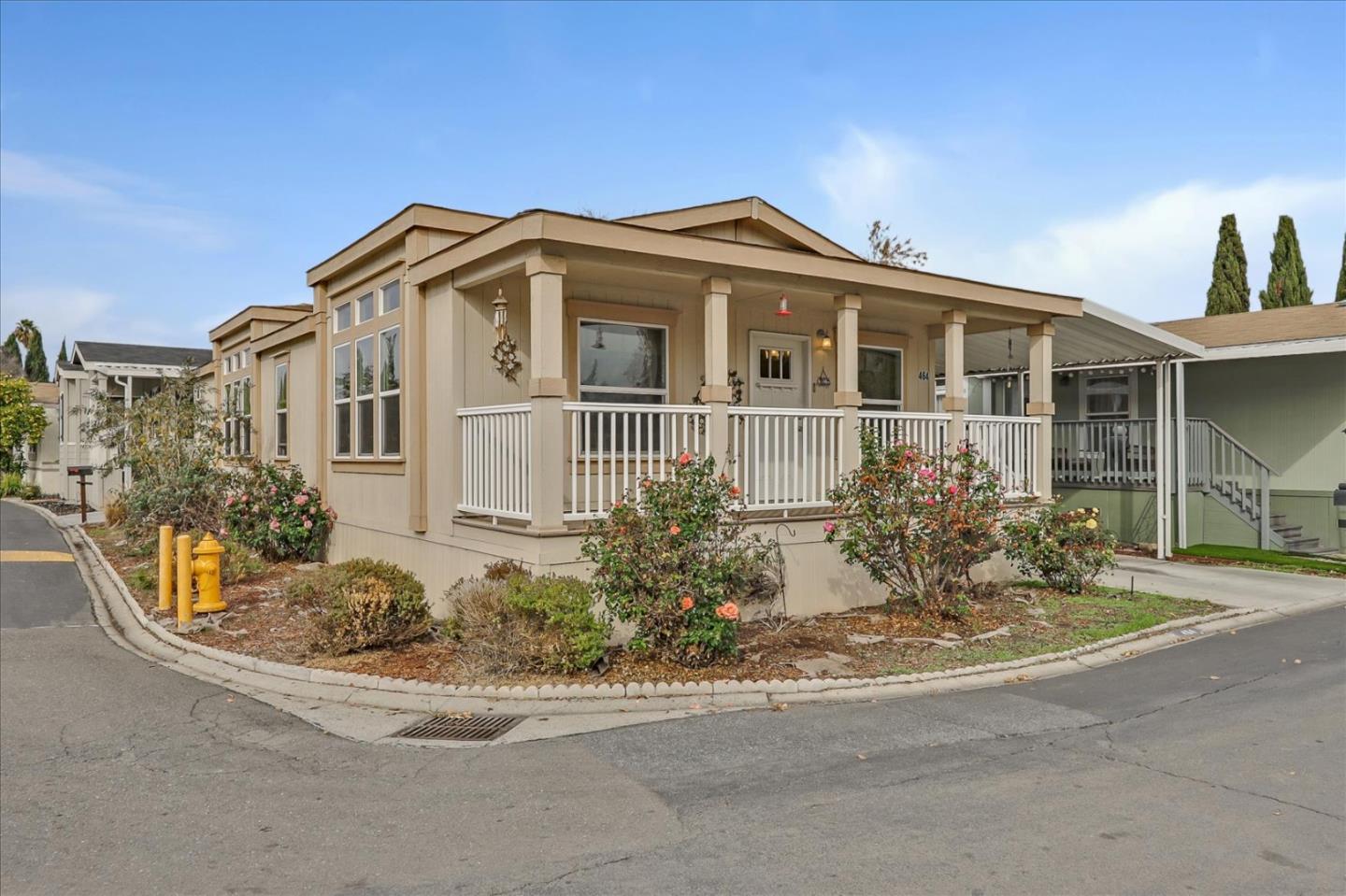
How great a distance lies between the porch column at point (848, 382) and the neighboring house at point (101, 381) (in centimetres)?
1944

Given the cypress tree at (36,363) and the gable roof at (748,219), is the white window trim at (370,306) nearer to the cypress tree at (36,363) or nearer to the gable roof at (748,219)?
the gable roof at (748,219)

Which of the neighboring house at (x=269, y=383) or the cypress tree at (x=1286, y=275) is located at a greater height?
the cypress tree at (x=1286, y=275)

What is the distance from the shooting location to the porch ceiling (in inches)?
484

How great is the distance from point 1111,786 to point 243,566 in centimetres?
1047

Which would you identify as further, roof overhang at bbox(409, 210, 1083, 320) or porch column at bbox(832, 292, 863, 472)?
porch column at bbox(832, 292, 863, 472)

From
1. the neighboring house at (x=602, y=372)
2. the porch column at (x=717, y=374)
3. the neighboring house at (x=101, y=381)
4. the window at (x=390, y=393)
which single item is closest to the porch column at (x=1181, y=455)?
the neighboring house at (x=602, y=372)

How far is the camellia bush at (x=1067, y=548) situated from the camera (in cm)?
1013

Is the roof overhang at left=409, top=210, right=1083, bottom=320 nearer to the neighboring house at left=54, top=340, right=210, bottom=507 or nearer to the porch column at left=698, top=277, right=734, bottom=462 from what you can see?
the porch column at left=698, top=277, right=734, bottom=462

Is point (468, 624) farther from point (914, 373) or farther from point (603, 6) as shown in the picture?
point (603, 6)

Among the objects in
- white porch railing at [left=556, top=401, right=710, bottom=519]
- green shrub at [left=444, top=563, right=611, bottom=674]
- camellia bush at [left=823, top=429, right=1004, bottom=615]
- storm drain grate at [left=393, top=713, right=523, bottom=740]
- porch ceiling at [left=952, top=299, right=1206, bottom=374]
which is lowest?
storm drain grate at [left=393, top=713, right=523, bottom=740]

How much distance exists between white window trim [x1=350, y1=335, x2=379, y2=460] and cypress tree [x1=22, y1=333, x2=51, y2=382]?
63.2 meters

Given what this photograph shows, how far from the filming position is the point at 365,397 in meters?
11.1

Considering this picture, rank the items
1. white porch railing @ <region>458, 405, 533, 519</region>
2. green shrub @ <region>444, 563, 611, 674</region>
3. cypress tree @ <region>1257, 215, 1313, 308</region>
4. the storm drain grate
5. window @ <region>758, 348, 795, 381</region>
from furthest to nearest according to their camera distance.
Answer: cypress tree @ <region>1257, 215, 1313, 308</region> → window @ <region>758, 348, 795, 381</region> → white porch railing @ <region>458, 405, 533, 519</region> → green shrub @ <region>444, 563, 611, 674</region> → the storm drain grate

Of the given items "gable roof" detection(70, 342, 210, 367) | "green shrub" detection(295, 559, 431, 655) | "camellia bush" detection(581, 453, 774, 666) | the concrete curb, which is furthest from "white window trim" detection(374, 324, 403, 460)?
"gable roof" detection(70, 342, 210, 367)
